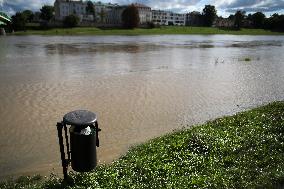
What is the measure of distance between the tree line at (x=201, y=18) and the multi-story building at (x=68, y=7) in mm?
11858

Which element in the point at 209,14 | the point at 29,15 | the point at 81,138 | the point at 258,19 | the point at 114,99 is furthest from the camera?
the point at 209,14

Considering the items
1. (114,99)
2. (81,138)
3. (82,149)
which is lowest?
(114,99)

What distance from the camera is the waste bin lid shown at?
21.8 feet

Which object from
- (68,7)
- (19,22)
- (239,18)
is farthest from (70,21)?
(239,18)

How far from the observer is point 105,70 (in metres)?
27.1

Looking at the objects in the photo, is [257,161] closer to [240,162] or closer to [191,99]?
[240,162]

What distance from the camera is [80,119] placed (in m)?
6.77

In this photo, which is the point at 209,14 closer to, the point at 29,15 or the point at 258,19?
the point at 258,19

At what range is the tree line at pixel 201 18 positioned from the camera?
124688mm

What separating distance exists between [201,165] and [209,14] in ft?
568

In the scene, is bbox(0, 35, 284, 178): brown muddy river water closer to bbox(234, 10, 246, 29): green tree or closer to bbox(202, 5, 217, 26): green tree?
bbox(234, 10, 246, 29): green tree

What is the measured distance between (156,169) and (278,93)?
13958 millimetres

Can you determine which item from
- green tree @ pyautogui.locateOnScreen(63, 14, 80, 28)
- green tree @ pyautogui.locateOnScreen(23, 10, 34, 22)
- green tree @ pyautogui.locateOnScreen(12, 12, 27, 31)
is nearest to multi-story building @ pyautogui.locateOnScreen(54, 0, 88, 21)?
green tree @ pyautogui.locateOnScreen(23, 10, 34, 22)

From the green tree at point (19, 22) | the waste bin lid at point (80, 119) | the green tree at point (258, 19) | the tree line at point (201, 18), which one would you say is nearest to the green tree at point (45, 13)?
the tree line at point (201, 18)
